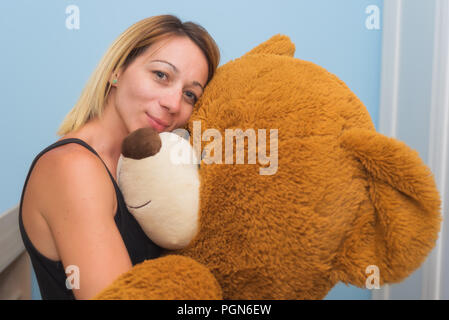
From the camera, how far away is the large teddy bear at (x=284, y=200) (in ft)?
1.74

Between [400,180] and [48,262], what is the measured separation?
2.24 ft

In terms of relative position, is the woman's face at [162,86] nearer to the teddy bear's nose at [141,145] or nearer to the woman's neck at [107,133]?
the woman's neck at [107,133]

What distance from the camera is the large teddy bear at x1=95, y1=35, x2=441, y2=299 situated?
0.53m

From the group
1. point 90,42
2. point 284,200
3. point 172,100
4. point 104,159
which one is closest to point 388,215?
point 284,200

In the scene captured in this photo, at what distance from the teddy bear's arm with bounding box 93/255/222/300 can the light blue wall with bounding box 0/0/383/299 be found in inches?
34.7

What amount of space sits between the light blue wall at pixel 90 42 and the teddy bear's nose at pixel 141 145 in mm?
759

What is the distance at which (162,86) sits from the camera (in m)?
0.75

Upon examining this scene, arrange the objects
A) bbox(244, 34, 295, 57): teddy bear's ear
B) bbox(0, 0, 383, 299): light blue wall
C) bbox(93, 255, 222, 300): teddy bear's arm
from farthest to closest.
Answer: bbox(0, 0, 383, 299): light blue wall
bbox(244, 34, 295, 57): teddy bear's ear
bbox(93, 255, 222, 300): teddy bear's arm

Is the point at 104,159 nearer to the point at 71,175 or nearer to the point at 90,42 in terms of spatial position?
the point at 71,175

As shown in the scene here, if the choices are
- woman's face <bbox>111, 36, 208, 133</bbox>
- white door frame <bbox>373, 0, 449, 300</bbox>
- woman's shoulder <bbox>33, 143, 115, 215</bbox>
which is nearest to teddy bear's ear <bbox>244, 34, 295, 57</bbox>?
woman's face <bbox>111, 36, 208, 133</bbox>

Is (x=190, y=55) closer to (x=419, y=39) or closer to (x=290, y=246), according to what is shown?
(x=290, y=246)

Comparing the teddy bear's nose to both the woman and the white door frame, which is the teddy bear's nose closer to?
the woman

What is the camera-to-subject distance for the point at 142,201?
0.57 metres
